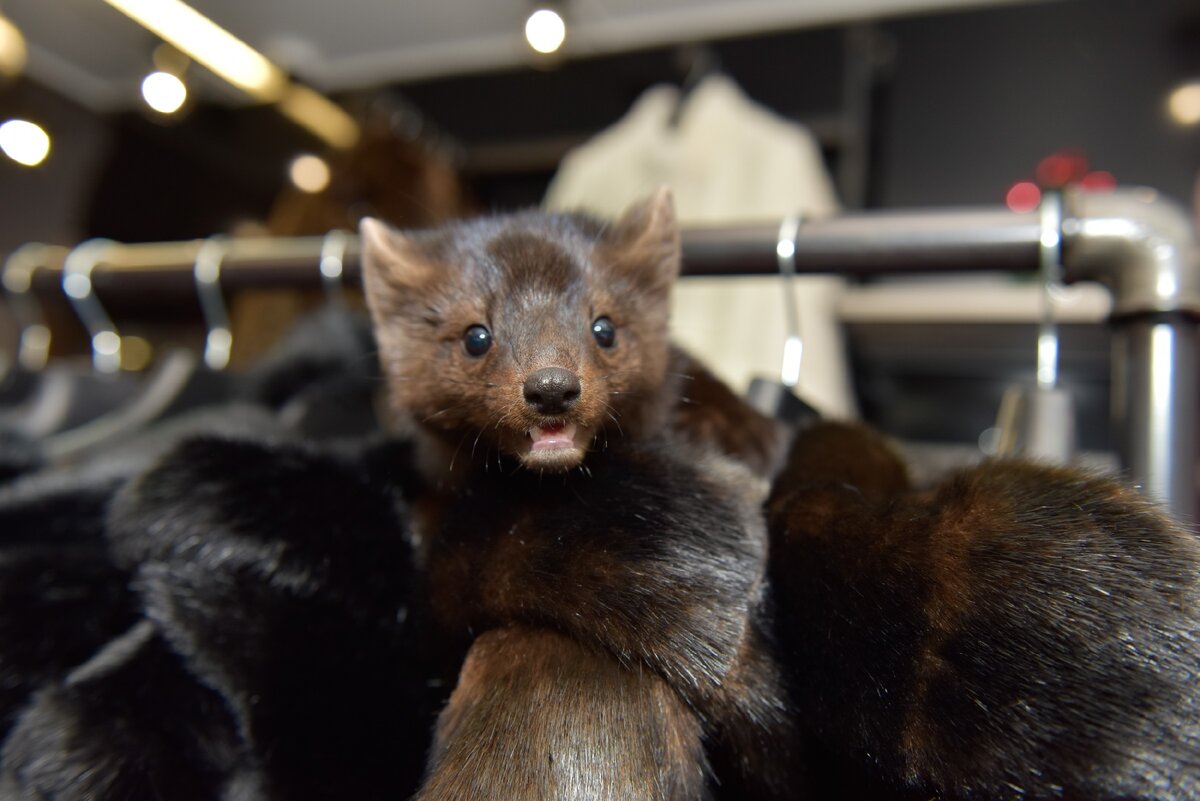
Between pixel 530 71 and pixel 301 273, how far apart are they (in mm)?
895

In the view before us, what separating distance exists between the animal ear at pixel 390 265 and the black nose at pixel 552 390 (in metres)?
0.13

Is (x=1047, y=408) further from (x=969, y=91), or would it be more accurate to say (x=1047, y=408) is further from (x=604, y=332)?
(x=969, y=91)

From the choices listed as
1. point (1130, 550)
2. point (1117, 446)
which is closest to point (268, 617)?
point (1130, 550)

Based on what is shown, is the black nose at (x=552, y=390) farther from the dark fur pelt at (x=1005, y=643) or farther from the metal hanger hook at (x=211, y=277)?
the metal hanger hook at (x=211, y=277)

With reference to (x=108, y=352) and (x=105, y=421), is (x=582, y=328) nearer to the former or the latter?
(x=105, y=421)

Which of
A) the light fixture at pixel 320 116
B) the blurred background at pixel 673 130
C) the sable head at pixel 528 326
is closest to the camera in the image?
the sable head at pixel 528 326

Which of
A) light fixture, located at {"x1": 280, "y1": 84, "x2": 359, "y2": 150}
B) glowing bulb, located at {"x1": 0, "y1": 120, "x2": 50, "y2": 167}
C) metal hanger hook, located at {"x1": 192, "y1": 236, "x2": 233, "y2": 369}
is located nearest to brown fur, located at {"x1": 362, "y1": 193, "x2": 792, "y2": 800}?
metal hanger hook, located at {"x1": 192, "y1": 236, "x2": 233, "y2": 369}

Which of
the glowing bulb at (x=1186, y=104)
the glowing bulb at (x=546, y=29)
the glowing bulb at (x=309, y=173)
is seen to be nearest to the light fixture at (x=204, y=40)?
the glowing bulb at (x=309, y=173)

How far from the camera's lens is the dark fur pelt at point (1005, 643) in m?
0.23

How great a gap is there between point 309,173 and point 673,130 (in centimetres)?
67

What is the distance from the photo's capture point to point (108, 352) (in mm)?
803

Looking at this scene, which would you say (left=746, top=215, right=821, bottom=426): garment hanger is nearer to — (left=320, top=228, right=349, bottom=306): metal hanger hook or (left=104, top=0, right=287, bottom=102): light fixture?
(left=320, top=228, right=349, bottom=306): metal hanger hook

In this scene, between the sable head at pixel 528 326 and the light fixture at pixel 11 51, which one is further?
the light fixture at pixel 11 51

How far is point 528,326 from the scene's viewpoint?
0.36m
